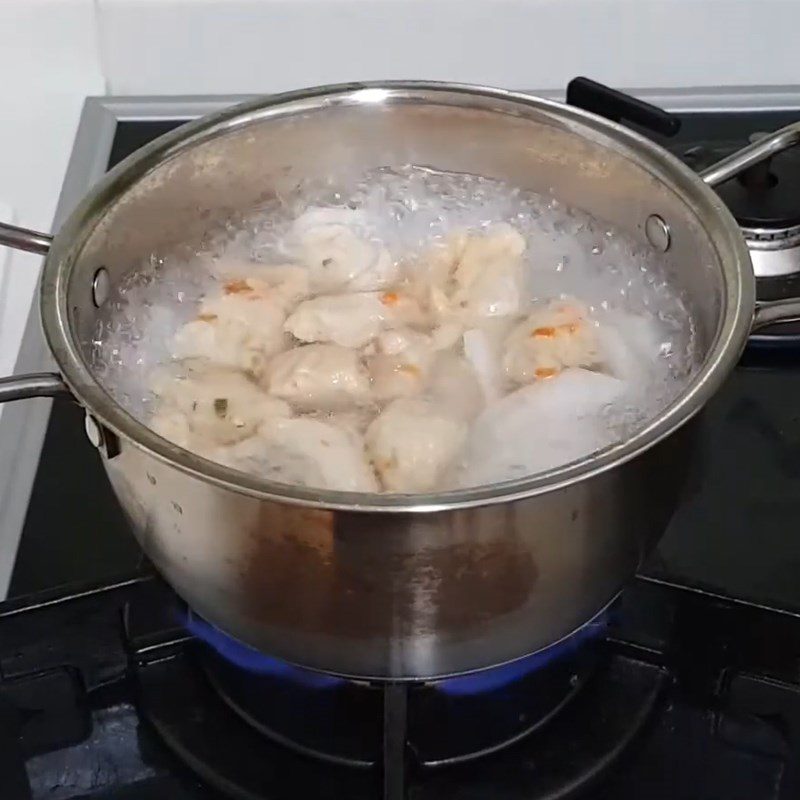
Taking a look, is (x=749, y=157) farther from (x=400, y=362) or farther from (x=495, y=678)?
(x=495, y=678)

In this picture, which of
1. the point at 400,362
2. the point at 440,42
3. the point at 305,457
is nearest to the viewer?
the point at 305,457

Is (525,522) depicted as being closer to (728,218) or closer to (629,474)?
(629,474)

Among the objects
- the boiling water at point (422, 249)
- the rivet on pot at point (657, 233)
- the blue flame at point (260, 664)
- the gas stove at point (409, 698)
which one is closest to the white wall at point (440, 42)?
the boiling water at point (422, 249)

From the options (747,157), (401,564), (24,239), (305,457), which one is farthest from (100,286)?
(747,157)

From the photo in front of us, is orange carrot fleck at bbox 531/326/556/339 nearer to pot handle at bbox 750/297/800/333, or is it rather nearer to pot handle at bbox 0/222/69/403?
pot handle at bbox 750/297/800/333

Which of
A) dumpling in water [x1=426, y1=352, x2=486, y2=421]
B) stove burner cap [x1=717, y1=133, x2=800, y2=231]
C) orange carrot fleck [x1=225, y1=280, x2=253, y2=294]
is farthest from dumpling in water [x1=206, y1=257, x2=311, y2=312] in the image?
stove burner cap [x1=717, y1=133, x2=800, y2=231]

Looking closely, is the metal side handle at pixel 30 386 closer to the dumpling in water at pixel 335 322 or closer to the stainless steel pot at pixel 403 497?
the stainless steel pot at pixel 403 497
